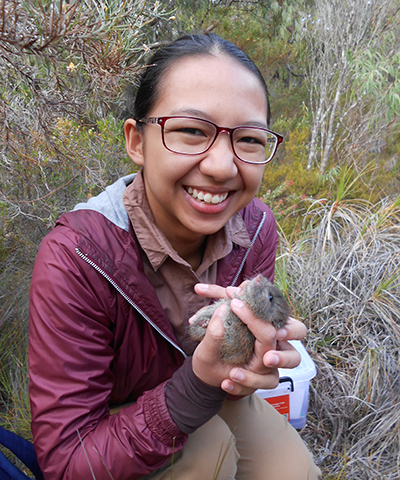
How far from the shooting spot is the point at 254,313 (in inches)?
58.8

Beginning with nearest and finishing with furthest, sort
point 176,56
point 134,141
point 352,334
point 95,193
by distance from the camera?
point 176,56, point 134,141, point 352,334, point 95,193

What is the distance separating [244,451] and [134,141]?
175cm

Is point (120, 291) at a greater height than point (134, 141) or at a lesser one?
lesser

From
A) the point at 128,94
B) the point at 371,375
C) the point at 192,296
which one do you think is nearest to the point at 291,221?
the point at 371,375

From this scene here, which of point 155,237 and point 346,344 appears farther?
point 346,344

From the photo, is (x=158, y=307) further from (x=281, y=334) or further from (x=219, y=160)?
(x=219, y=160)

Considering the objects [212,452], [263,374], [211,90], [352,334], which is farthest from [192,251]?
[352,334]

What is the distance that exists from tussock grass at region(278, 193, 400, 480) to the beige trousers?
0.70m

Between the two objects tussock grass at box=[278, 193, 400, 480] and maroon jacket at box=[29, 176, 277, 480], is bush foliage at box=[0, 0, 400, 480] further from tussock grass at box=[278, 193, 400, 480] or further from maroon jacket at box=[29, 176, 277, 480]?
maroon jacket at box=[29, 176, 277, 480]

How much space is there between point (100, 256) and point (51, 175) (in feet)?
7.04

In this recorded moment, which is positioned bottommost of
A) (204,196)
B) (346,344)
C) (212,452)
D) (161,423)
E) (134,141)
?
(346,344)

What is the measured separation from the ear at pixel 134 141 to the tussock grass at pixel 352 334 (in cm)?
222

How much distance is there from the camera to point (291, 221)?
552cm

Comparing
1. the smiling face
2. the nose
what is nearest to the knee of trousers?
the smiling face
